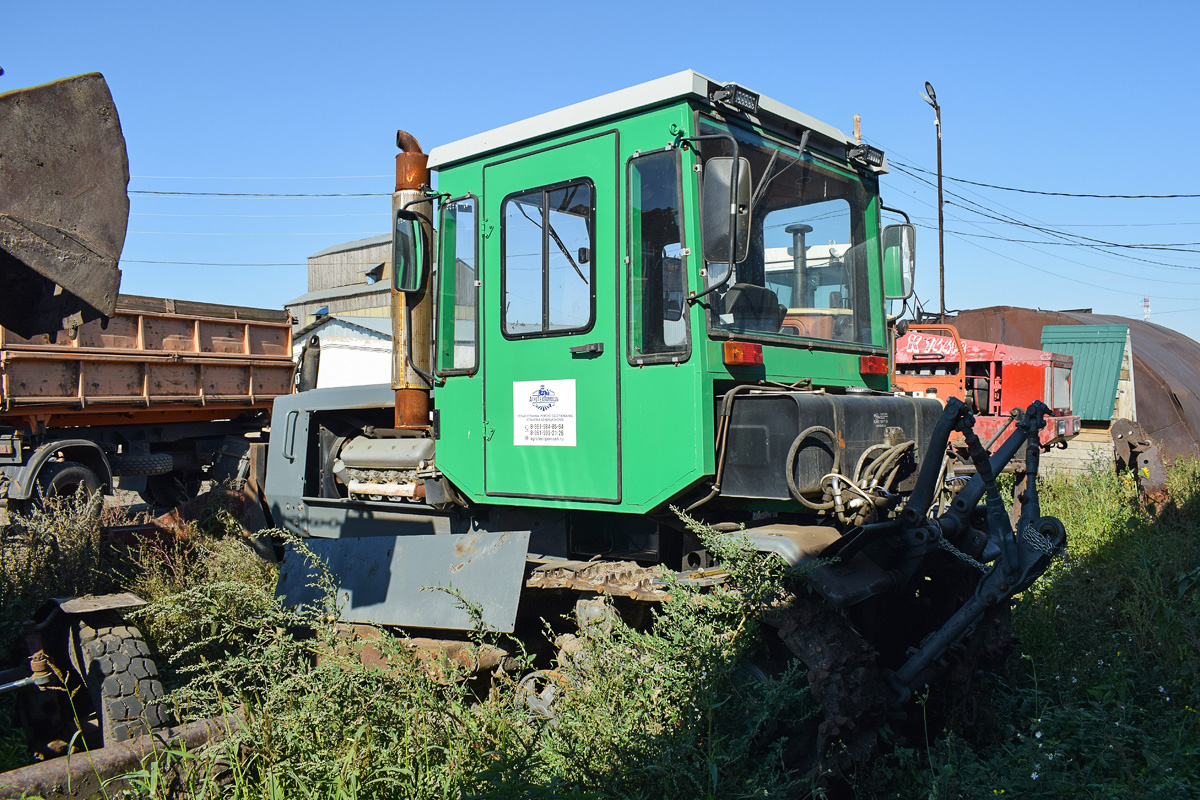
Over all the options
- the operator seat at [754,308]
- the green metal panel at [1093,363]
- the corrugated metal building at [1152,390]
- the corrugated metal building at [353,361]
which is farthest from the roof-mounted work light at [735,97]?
the corrugated metal building at [353,361]

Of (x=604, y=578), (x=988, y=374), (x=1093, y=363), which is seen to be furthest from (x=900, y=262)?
(x=1093, y=363)

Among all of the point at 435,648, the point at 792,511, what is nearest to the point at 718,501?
the point at 792,511

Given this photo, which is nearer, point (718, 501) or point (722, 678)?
point (722, 678)

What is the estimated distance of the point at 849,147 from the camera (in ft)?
15.0

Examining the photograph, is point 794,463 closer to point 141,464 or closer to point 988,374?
point 988,374

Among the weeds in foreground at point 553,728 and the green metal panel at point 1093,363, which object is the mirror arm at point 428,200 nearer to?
the weeds in foreground at point 553,728

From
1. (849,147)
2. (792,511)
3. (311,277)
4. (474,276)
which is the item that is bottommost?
(792,511)

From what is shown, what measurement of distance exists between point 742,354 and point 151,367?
31.0ft

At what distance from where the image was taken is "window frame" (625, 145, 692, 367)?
3678 millimetres

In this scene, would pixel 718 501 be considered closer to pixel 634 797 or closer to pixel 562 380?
pixel 562 380

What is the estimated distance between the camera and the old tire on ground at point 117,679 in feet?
12.7

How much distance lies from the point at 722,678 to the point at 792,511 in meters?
0.79

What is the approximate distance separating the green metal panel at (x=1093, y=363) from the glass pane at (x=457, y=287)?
12.2 metres

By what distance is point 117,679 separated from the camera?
3963mm
